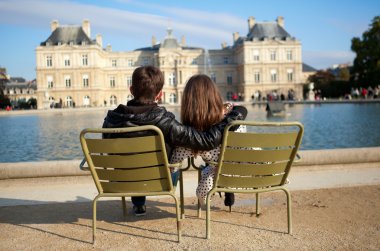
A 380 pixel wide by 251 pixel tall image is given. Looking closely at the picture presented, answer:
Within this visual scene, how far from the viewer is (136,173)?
2719 millimetres

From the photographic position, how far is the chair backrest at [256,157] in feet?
8.75

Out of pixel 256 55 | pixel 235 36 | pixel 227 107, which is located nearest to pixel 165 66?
pixel 256 55

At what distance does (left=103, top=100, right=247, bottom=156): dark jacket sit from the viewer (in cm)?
280

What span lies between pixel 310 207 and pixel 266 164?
1.01 meters

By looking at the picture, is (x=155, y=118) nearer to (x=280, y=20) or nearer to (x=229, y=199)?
(x=229, y=199)

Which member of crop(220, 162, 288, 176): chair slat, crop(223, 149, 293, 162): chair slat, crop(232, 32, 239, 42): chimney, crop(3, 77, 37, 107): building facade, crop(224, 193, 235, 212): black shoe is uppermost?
crop(232, 32, 239, 42): chimney

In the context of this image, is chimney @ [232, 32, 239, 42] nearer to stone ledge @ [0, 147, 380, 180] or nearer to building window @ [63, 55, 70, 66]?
building window @ [63, 55, 70, 66]

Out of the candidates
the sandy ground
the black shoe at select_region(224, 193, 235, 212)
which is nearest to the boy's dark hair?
the sandy ground

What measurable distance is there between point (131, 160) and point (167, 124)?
0.34 meters

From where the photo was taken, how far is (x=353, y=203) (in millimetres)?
3643

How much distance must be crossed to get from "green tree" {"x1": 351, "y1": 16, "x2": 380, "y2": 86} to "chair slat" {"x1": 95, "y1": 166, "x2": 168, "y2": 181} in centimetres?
4180

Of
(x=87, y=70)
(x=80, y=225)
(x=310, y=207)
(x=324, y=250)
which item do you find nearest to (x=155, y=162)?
(x=80, y=225)

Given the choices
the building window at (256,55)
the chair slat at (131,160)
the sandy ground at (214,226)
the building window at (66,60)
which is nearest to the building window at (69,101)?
the building window at (66,60)

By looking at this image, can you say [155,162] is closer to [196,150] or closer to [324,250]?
[196,150]
